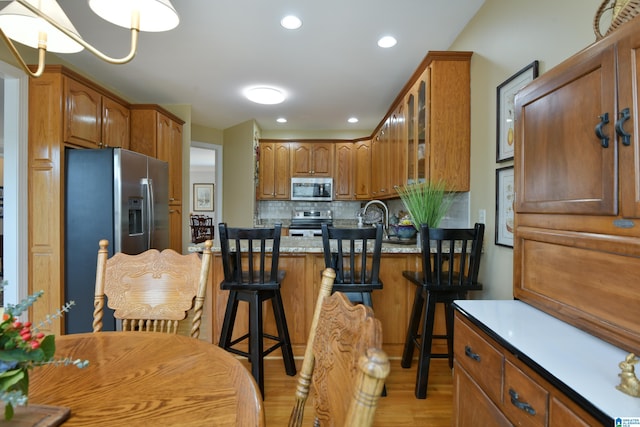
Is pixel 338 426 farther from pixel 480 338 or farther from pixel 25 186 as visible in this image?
pixel 25 186

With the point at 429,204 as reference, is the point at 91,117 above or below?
above

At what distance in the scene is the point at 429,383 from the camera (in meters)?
2.08

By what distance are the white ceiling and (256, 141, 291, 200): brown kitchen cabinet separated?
1.15 meters

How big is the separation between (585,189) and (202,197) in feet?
35.3

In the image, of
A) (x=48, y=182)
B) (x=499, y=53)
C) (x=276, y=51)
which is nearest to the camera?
(x=499, y=53)

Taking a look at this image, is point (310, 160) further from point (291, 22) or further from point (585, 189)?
point (585, 189)

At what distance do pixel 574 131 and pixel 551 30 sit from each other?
1.00m

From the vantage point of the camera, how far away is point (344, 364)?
2.01 feet

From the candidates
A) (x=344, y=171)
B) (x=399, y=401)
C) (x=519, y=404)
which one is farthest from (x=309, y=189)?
(x=519, y=404)

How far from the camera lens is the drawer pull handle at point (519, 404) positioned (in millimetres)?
785

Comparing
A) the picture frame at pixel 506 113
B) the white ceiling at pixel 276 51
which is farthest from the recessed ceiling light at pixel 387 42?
the picture frame at pixel 506 113

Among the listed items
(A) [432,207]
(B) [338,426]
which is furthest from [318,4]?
(B) [338,426]

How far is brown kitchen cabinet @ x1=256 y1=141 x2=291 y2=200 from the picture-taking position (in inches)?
215

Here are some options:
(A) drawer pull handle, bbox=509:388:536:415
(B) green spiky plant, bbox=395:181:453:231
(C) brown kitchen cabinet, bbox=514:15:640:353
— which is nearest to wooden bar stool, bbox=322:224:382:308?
(B) green spiky plant, bbox=395:181:453:231
